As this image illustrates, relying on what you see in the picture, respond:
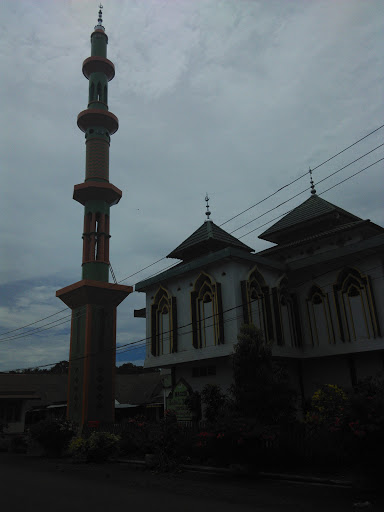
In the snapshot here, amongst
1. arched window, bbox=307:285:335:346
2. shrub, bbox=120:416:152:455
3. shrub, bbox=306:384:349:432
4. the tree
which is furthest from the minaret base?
shrub, bbox=306:384:349:432

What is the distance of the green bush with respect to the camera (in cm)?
1895

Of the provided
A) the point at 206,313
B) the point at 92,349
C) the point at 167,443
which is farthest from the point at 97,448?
the point at 206,313

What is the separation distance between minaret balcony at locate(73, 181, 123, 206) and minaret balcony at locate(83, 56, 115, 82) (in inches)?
→ 375

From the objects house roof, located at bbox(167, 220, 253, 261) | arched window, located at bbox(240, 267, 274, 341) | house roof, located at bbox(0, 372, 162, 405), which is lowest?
house roof, located at bbox(0, 372, 162, 405)

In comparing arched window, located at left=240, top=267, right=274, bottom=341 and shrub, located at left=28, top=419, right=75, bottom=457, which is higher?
arched window, located at left=240, top=267, right=274, bottom=341

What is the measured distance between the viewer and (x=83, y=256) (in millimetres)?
27609

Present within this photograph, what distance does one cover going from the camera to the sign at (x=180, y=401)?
811 inches

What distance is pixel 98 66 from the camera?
104 feet

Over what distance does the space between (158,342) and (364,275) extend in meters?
10.9

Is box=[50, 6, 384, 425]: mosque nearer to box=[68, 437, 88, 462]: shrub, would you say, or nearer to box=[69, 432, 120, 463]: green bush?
box=[68, 437, 88, 462]: shrub

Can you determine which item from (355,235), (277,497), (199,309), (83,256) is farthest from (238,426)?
(83,256)

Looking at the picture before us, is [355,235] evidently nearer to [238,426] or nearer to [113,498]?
[238,426]

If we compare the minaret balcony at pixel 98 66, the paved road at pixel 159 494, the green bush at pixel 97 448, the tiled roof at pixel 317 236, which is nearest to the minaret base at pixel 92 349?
the green bush at pixel 97 448

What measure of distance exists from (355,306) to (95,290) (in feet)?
48.7
